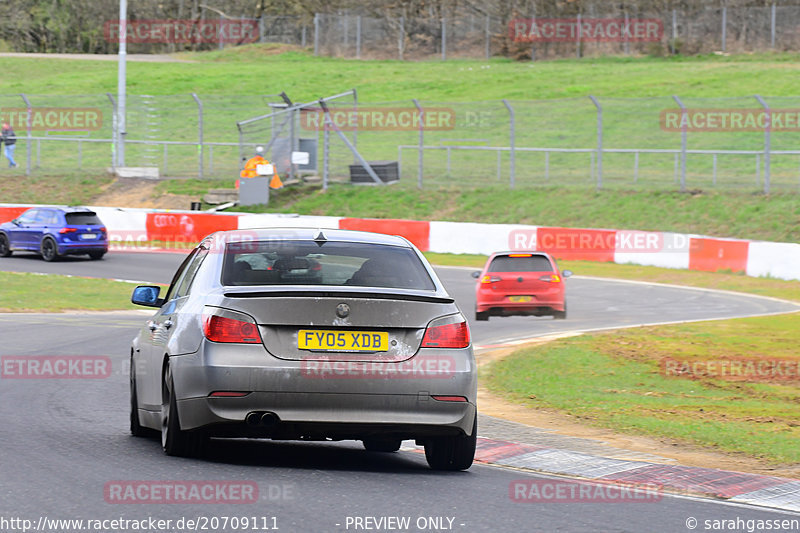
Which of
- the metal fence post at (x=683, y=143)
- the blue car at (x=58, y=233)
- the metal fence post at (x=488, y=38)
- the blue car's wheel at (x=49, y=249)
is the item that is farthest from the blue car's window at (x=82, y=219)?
the metal fence post at (x=488, y=38)

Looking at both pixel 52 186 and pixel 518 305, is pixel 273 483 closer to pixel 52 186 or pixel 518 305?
pixel 518 305

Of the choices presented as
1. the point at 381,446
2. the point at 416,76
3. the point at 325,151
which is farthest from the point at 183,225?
the point at 416,76

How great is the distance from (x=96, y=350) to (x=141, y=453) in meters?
7.29

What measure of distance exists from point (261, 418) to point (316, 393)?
0.34 m

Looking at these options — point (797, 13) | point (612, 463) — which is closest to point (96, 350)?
point (612, 463)

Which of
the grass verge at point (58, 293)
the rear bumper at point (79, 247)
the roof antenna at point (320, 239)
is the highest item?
the roof antenna at point (320, 239)

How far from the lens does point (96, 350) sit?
14.9m

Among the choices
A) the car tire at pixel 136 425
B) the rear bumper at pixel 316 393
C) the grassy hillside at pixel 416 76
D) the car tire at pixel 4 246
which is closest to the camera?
the rear bumper at pixel 316 393

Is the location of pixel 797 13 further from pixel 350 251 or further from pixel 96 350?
pixel 350 251

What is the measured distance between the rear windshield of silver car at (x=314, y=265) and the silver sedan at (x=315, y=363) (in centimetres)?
2

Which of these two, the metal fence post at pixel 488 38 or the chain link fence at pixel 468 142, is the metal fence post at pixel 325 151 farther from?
the metal fence post at pixel 488 38

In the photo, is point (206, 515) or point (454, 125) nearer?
point (206, 515)

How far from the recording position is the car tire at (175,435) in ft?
Result: 24.1

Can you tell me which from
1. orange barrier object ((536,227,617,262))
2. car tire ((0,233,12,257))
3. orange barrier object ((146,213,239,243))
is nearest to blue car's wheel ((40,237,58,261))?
car tire ((0,233,12,257))
